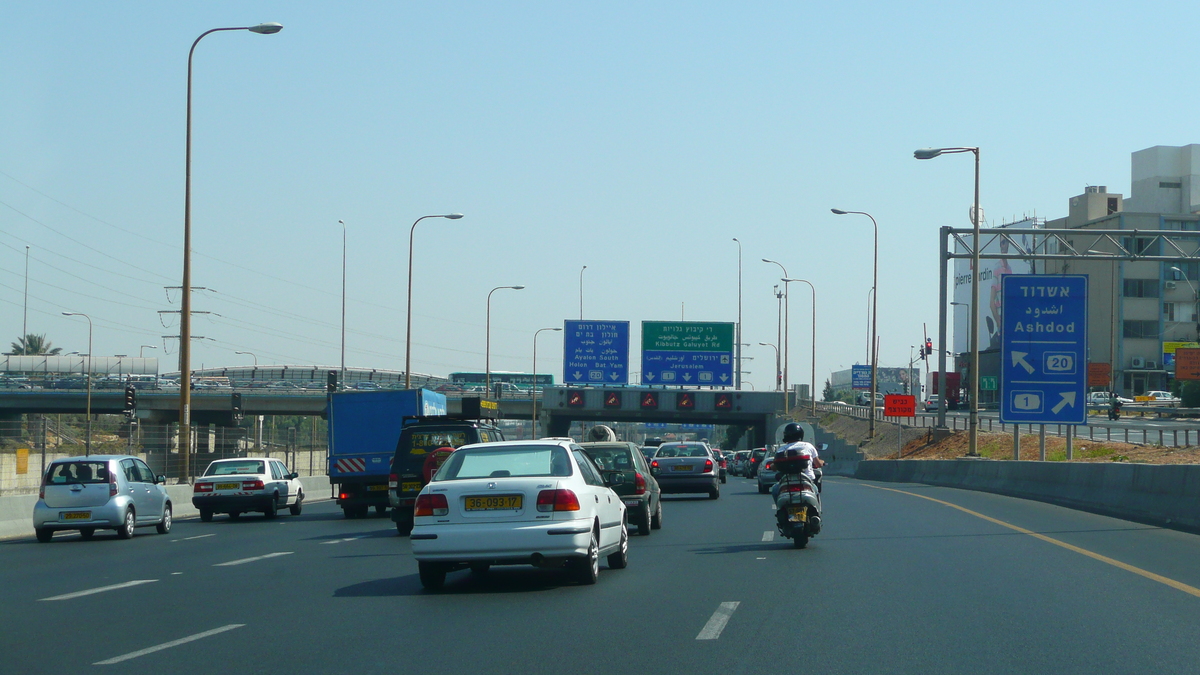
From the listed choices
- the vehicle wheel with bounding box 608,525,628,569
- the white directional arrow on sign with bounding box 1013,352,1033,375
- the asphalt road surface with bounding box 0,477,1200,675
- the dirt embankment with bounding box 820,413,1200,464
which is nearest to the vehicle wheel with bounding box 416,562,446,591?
the asphalt road surface with bounding box 0,477,1200,675

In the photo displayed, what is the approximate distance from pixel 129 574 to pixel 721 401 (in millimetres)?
62762

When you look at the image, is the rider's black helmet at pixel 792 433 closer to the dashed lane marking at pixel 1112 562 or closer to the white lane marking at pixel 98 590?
the dashed lane marking at pixel 1112 562

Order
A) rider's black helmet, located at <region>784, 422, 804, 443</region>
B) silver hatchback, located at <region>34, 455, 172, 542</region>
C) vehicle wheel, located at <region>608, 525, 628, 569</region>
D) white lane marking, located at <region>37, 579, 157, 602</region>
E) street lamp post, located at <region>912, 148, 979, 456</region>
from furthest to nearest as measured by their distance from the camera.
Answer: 1. street lamp post, located at <region>912, 148, 979, 456</region>
2. silver hatchback, located at <region>34, 455, 172, 542</region>
3. rider's black helmet, located at <region>784, 422, 804, 443</region>
4. vehicle wheel, located at <region>608, 525, 628, 569</region>
5. white lane marking, located at <region>37, 579, 157, 602</region>

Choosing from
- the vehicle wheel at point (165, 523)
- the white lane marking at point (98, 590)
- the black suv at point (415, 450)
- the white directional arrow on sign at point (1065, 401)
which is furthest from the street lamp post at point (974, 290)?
the white lane marking at point (98, 590)

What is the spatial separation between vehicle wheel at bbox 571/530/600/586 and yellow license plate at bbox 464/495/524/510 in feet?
2.76

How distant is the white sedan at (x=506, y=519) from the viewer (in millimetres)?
12500

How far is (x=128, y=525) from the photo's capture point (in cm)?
2322

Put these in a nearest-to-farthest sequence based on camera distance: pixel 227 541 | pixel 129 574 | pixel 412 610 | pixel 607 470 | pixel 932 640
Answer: pixel 932 640
pixel 412 610
pixel 129 574
pixel 607 470
pixel 227 541

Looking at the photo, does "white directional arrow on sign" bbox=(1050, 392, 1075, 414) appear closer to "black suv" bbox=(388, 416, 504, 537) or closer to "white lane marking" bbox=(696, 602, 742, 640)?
"black suv" bbox=(388, 416, 504, 537)

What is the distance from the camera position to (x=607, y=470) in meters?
20.5

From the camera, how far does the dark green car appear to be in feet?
66.4

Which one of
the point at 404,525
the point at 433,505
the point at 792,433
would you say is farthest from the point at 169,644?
the point at 404,525

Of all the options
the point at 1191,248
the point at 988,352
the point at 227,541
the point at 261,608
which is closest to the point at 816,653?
the point at 261,608

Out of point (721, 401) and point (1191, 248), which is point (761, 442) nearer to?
point (721, 401)
